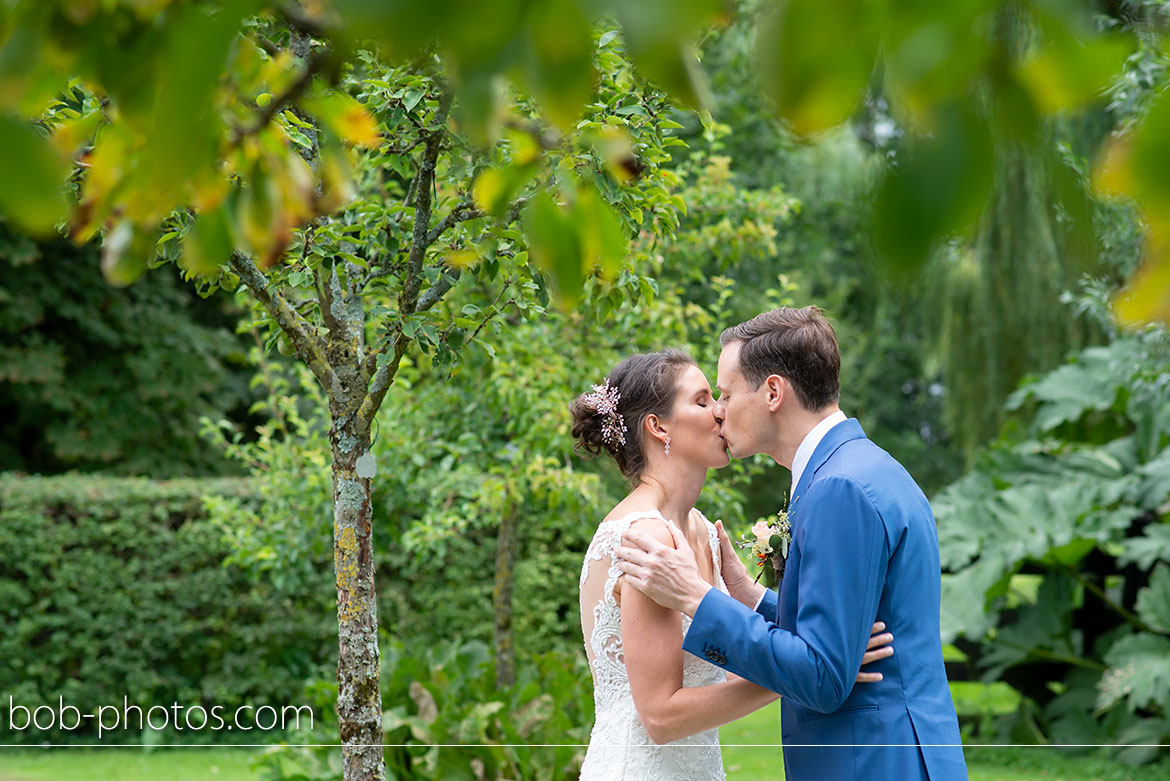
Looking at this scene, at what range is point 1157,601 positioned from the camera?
6980 millimetres

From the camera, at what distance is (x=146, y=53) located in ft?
2.63

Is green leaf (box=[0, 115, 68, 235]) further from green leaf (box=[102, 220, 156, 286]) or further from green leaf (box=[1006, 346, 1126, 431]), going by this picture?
green leaf (box=[1006, 346, 1126, 431])

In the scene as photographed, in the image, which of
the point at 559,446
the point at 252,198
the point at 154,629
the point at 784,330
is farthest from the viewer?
the point at 154,629

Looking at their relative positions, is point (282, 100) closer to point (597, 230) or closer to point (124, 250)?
point (124, 250)

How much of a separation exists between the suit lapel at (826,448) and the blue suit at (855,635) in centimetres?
3

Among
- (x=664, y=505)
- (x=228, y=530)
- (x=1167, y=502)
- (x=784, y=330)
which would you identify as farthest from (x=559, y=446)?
(x=1167, y=502)

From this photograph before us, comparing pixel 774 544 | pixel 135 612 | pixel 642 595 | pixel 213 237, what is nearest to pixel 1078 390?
pixel 774 544

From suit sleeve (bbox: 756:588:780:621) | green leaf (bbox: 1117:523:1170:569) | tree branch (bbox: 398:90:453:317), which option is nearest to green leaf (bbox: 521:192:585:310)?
suit sleeve (bbox: 756:588:780:621)

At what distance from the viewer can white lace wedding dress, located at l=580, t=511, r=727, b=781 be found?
8.91ft

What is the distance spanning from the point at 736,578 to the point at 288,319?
4.91ft

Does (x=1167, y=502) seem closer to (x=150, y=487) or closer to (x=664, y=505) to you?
(x=664, y=505)

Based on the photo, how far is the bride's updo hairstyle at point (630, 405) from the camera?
9.45 ft

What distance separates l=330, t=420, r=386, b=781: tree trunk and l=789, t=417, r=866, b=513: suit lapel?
1394 millimetres

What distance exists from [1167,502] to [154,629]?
7414mm
